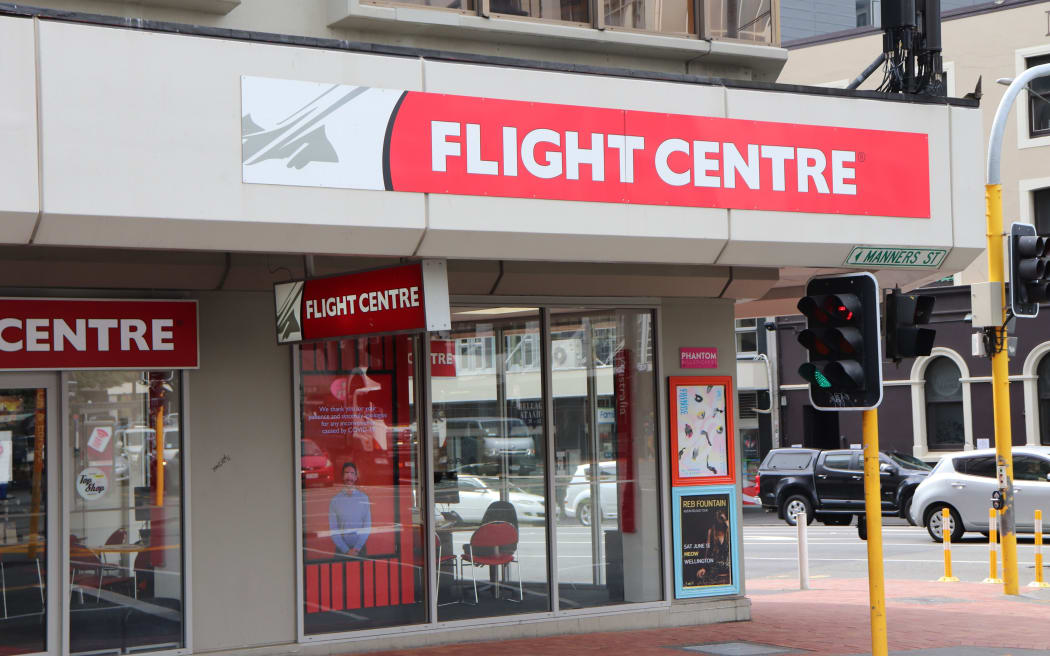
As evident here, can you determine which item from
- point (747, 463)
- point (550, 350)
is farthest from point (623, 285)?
point (747, 463)

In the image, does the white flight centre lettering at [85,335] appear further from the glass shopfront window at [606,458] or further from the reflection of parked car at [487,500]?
the glass shopfront window at [606,458]

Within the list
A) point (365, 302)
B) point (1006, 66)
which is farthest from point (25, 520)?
point (1006, 66)

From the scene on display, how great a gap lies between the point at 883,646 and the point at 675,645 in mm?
3329

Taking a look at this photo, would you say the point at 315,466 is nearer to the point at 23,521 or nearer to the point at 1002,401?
the point at 23,521

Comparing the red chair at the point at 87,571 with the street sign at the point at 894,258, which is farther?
the street sign at the point at 894,258

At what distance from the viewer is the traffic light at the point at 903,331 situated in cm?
888

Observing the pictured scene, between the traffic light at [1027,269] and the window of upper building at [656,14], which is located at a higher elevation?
the window of upper building at [656,14]

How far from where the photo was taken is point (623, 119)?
9750mm

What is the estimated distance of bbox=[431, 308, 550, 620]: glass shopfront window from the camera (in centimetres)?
1137

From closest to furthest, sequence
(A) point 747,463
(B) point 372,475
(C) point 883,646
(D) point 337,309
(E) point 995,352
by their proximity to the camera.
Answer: (C) point 883,646
(D) point 337,309
(B) point 372,475
(E) point 995,352
(A) point 747,463

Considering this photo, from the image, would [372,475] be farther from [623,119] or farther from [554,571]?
[623,119]

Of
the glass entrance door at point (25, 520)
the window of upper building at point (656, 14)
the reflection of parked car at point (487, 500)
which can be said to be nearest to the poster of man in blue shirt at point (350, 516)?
the reflection of parked car at point (487, 500)

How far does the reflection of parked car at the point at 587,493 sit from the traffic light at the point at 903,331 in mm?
3843

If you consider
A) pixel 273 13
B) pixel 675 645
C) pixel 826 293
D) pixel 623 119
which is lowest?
pixel 675 645
